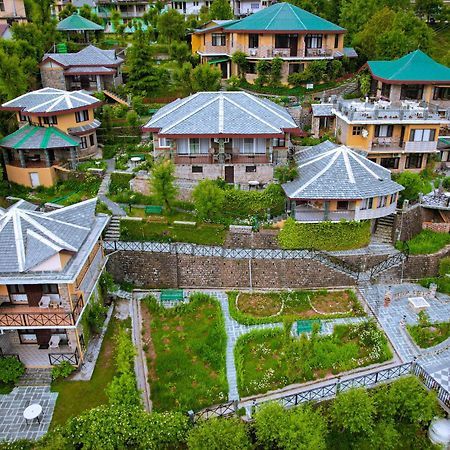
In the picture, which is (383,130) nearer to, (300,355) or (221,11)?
(300,355)

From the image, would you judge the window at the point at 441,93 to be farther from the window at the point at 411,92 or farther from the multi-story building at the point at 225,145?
the multi-story building at the point at 225,145

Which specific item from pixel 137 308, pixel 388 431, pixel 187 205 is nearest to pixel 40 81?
pixel 187 205

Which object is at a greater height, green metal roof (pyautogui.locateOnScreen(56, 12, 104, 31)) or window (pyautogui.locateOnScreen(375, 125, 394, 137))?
green metal roof (pyautogui.locateOnScreen(56, 12, 104, 31))

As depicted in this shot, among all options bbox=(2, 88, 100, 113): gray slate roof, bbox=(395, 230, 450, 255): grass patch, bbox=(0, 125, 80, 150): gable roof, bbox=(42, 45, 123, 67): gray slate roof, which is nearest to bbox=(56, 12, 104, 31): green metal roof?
bbox=(42, 45, 123, 67): gray slate roof

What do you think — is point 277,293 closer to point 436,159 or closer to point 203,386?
point 203,386

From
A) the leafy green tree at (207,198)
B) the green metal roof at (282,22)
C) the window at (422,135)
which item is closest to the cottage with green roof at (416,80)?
the window at (422,135)

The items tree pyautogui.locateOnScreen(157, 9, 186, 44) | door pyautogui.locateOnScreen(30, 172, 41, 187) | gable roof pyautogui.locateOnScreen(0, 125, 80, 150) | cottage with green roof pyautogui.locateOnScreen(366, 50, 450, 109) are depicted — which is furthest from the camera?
tree pyautogui.locateOnScreen(157, 9, 186, 44)

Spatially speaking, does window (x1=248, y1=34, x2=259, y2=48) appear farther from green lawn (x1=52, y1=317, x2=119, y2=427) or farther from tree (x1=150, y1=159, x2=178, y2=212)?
green lawn (x1=52, y1=317, x2=119, y2=427)

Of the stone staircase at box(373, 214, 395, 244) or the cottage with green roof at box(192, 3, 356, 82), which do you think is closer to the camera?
the stone staircase at box(373, 214, 395, 244)
